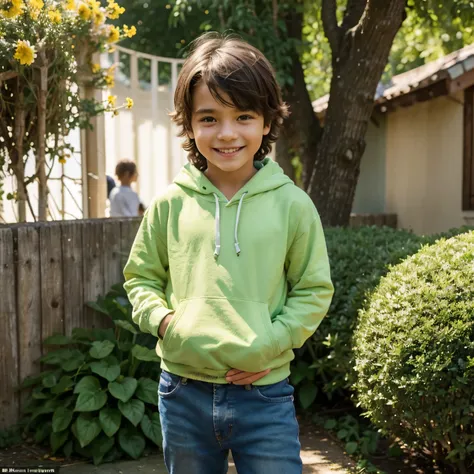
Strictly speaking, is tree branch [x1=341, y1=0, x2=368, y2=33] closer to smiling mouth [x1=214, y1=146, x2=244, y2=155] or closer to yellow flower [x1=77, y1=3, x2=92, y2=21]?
yellow flower [x1=77, y1=3, x2=92, y2=21]

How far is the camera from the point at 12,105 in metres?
5.10

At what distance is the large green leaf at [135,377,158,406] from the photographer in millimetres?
4400

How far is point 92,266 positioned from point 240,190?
9.04ft

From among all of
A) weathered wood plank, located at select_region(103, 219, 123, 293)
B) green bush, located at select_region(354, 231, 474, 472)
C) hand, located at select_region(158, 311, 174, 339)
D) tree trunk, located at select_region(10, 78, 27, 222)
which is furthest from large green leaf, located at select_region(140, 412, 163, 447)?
hand, located at select_region(158, 311, 174, 339)

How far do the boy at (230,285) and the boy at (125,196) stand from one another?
17.4 feet

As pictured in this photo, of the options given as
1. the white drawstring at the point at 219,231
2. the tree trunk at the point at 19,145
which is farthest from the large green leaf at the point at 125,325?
the white drawstring at the point at 219,231

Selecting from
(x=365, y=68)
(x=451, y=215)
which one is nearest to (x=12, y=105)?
(x=365, y=68)

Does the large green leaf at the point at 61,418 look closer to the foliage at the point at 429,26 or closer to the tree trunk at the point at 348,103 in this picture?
the tree trunk at the point at 348,103

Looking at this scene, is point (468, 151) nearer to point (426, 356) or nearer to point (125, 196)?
point (125, 196)

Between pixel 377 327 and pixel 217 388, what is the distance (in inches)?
69.0

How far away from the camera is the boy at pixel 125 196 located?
7.67 metres

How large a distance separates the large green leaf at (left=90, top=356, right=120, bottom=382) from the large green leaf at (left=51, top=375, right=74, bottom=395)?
0.15 metres

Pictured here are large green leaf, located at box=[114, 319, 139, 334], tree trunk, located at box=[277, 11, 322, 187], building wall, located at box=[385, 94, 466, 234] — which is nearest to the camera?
large green leaf, located at box=[114, 319, 139, 334]

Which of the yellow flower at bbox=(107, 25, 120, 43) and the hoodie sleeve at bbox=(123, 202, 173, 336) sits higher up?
the yellow flower at bbox=(107, 25, 120, 43)
